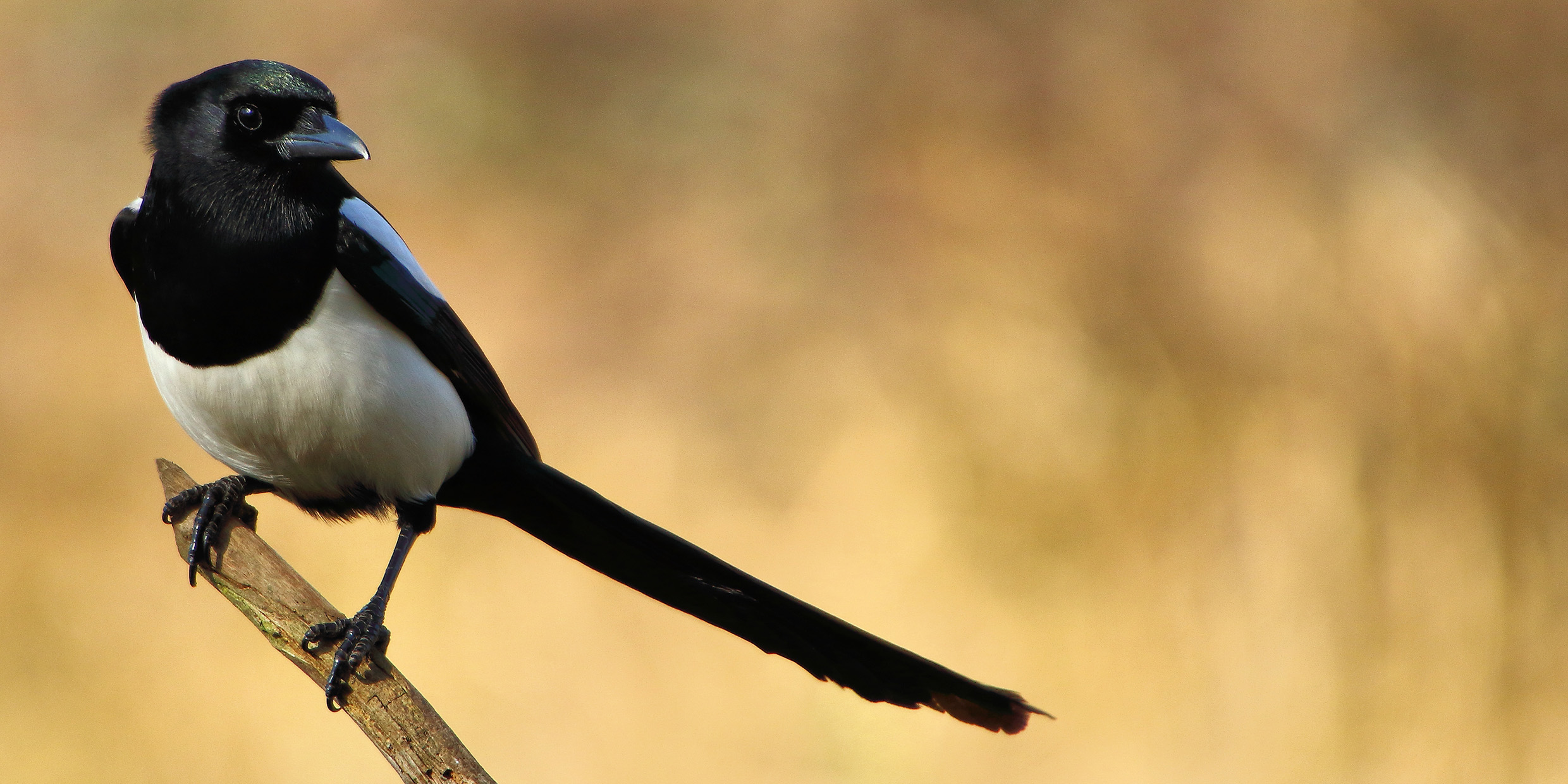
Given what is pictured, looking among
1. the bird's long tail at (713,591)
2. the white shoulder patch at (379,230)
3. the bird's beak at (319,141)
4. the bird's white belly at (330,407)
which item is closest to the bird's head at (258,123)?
the bird's beak at (319,141)

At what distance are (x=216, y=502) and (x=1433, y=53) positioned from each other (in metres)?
4.92

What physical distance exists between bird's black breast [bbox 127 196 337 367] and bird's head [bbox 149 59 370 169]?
0.42 ft

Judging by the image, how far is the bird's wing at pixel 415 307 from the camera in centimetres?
206

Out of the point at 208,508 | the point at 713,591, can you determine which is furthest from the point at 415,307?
the point at 713,591

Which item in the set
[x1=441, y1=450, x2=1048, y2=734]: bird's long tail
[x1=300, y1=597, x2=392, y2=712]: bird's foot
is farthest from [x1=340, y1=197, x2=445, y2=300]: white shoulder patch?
[x1=300, y1=597, x2=392, y2=712]: bird's foot

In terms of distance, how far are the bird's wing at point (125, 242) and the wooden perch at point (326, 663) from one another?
373 millimetres

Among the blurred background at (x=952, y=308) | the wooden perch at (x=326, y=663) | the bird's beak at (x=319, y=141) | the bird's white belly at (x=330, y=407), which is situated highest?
the blurred background at (x=952, y=308)

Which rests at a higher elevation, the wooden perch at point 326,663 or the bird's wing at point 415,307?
the bird's wing at point 415,307

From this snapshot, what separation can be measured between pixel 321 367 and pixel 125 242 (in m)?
0.50

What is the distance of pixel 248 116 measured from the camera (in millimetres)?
2004

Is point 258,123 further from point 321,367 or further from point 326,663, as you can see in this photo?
point 326,663

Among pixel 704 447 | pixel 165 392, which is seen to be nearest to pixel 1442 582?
pixel 704 447

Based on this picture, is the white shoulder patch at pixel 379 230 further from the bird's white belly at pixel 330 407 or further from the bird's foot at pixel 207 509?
the bird's foot at pixel 207 509

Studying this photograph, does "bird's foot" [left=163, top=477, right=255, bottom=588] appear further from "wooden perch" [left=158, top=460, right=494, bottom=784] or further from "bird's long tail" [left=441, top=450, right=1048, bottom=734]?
"bird's long tail" [left=441, top=450, right=1048, bottom=734]
